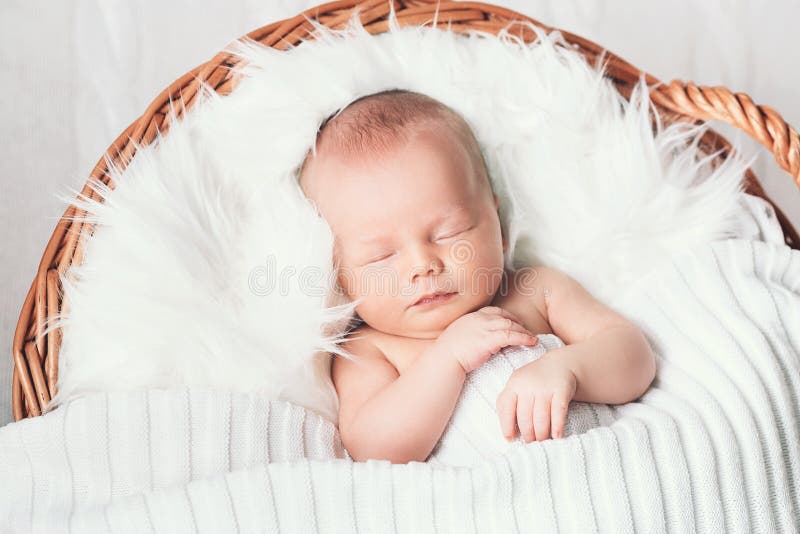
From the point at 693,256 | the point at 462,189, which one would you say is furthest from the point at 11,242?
the point at 693,256

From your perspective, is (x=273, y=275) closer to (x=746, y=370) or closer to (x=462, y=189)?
(x=462, y=189)

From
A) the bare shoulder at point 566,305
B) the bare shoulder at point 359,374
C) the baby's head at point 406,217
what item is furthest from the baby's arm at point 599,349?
the bare shoulder at point 359,374

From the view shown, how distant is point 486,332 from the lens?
1109 millimetres

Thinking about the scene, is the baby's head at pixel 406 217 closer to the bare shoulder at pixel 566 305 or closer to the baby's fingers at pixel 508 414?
the bare shoulder at pixel 566 305

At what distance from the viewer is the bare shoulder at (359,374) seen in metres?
1.20

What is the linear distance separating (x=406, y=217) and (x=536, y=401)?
328mm

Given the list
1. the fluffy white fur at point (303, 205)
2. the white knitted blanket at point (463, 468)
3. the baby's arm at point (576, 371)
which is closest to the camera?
the white knitted blanket at point (463, 468)

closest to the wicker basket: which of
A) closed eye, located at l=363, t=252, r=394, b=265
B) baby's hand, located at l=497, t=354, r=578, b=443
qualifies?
closed eye, located at l=363, t=252, r=394, b=265

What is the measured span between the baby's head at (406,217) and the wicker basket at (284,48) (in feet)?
0.75

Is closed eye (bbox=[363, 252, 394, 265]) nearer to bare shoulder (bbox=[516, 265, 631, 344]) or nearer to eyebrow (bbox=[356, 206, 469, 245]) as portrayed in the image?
eyebrow (bbox=[356, 206, 469, 245])

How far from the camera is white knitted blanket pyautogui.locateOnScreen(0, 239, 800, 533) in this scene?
0.93 meters

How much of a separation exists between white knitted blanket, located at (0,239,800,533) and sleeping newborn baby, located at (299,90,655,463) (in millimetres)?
66

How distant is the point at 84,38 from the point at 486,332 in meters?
1.12

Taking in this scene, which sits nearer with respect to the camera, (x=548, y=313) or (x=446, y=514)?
(x=446, y=514)
